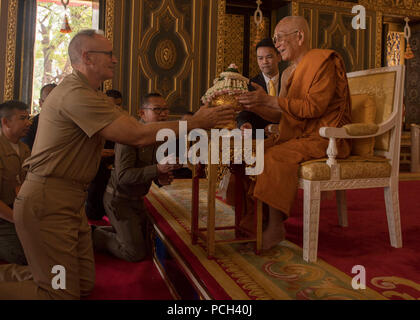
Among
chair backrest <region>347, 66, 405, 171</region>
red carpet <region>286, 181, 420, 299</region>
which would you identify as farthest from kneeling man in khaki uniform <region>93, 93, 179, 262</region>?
chair backrest <region>347, 66, 405, 171</region>

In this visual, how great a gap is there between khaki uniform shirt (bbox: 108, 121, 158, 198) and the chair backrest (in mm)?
1505

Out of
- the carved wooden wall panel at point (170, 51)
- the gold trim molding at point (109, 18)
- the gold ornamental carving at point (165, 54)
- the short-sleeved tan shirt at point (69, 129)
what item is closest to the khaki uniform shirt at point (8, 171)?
the short-sleeved tan shirt at point (69, 129)

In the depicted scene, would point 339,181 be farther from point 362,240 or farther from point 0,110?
point 0,110

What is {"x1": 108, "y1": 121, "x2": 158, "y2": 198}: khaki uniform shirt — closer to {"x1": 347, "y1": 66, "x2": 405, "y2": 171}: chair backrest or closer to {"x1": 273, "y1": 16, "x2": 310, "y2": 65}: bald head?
{"x1": 273, "y1": 16, "x2": 310, "y2": 65}: bald head

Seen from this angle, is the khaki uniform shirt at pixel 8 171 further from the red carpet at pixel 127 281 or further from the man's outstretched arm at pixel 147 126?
the man's outstretched arm at pixel 147 126

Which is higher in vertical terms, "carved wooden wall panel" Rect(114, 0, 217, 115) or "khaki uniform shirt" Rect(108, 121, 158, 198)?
"carved wooden wall panel" Rect(114, 0, 217, 115)

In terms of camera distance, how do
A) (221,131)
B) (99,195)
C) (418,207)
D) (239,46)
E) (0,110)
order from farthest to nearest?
1. (239,46)
2. (418,207)
3. (99,195)
4. (0,110)
5. (221,131)

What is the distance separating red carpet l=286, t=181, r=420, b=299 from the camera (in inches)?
77.4

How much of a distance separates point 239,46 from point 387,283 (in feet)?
20.2

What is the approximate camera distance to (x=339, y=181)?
7.49ft

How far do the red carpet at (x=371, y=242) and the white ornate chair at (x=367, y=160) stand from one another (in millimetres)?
158

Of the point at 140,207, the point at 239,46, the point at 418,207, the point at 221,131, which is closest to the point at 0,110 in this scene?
the point at 140,207

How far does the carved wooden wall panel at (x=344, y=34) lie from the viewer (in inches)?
267

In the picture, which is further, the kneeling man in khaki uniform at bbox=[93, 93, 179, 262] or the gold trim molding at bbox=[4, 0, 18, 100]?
the gold trim molding at bbox=[4, 0, 18, 100]
